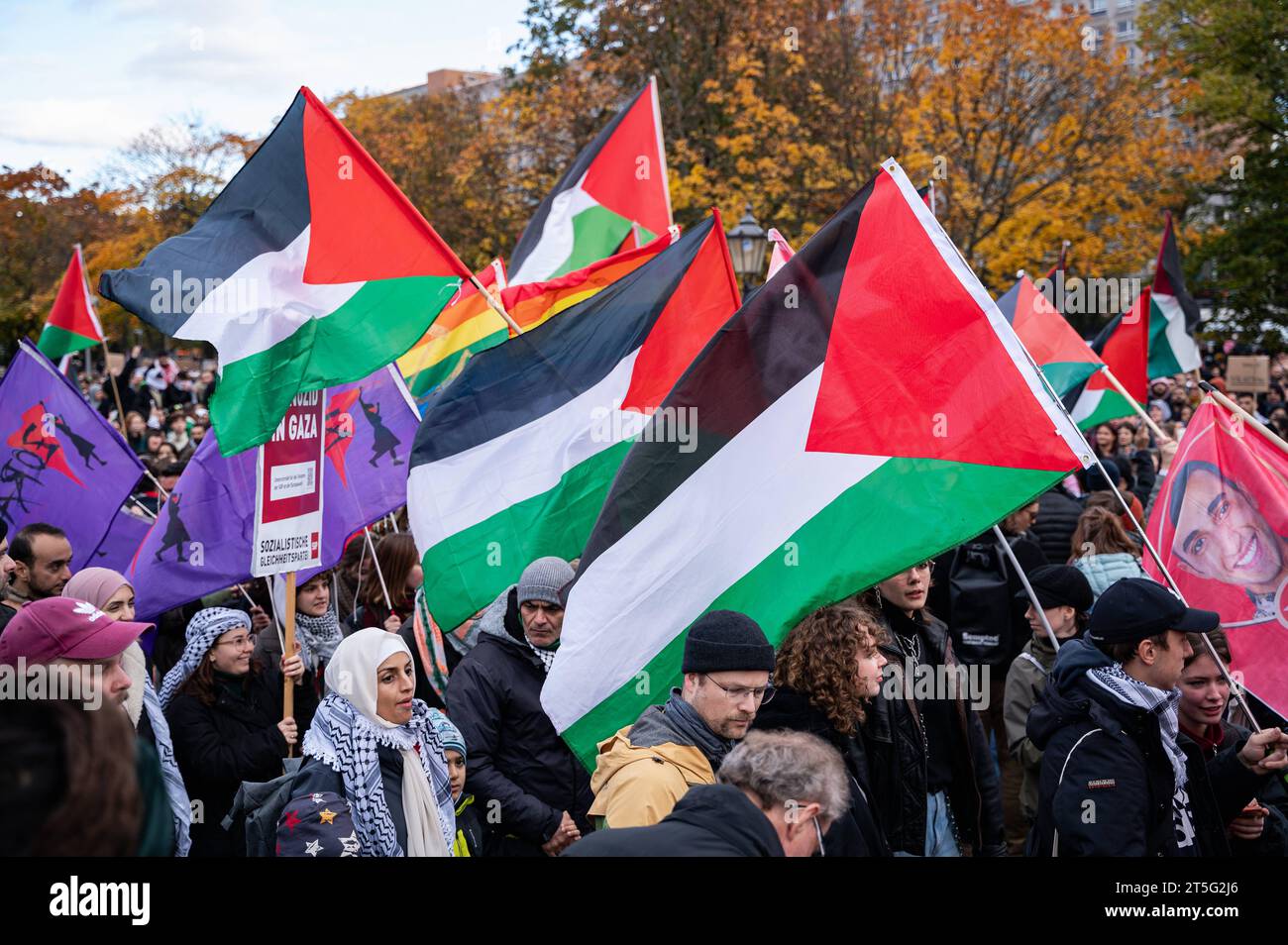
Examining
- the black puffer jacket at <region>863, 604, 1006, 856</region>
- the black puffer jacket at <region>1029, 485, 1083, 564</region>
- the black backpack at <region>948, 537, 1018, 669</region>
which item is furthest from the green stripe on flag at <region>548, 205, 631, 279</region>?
the black puffer jacket at <region>863, 604, 1006, 856</region>

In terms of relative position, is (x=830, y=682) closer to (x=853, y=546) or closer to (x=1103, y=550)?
(x=853, y=546)

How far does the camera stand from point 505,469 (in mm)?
6266

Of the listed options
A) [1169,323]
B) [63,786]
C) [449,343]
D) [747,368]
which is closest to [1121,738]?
[747,368]

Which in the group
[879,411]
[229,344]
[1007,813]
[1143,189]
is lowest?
[1007,813]

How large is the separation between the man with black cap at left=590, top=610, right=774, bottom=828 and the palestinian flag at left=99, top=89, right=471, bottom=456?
2.95m

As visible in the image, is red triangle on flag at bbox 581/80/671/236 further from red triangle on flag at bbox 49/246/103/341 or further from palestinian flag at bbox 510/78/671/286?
red triangle on flag at bbox 49/246/103/341

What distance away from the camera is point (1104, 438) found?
495 inches

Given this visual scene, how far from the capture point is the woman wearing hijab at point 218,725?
5.40 metres

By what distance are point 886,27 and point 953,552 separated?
821 inches

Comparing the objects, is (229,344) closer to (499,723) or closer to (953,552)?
(499,723)

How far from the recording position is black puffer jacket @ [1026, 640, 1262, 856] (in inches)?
145

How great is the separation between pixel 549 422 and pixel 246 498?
193cm

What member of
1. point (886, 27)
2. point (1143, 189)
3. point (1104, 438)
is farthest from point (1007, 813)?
point (1143, 189)

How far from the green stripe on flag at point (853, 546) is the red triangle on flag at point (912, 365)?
0.08 meters
